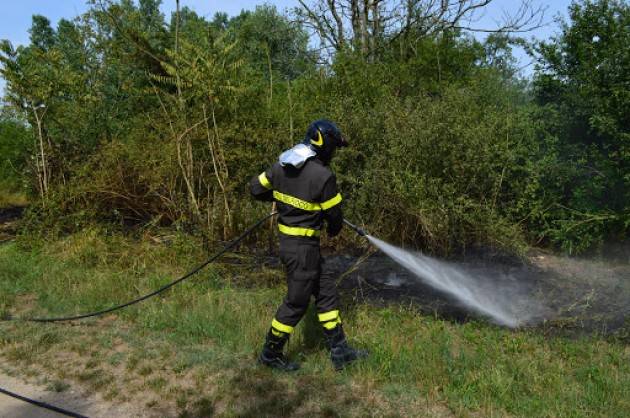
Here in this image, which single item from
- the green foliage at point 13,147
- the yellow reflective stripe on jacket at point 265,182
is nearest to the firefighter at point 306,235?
the yellow reflective stripe on jacket at point 265,182

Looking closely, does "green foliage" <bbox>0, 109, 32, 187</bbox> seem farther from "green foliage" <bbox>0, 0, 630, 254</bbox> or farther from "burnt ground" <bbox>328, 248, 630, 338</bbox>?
"burnt ground" <bbox>328, 248, 630, 338</bbox>

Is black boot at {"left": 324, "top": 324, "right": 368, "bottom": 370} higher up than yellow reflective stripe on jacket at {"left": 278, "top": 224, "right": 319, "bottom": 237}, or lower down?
lower down

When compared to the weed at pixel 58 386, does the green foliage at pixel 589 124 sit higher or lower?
higher

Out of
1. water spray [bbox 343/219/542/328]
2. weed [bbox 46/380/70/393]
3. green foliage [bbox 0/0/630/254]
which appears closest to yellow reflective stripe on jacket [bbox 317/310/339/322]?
water spray [bbox 343/219/542/328]

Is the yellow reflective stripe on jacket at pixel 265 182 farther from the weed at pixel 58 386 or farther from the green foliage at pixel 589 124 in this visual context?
the green foliage at pixel 589 124

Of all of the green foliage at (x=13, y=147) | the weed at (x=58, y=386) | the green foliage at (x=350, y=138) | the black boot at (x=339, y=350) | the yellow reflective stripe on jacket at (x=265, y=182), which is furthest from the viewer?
the green foliage at (x=13, y=147)

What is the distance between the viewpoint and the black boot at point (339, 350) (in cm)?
377

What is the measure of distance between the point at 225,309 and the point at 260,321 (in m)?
0.49

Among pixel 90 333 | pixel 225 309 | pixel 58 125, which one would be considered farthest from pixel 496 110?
pixel 58 125

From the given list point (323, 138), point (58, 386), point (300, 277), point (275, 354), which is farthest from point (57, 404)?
point (323, 138)

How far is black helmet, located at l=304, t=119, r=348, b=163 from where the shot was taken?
383 cm

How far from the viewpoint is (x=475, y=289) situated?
5738 millimetres

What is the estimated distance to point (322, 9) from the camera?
15766 mm

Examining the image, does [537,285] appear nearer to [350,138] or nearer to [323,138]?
[350,138]
